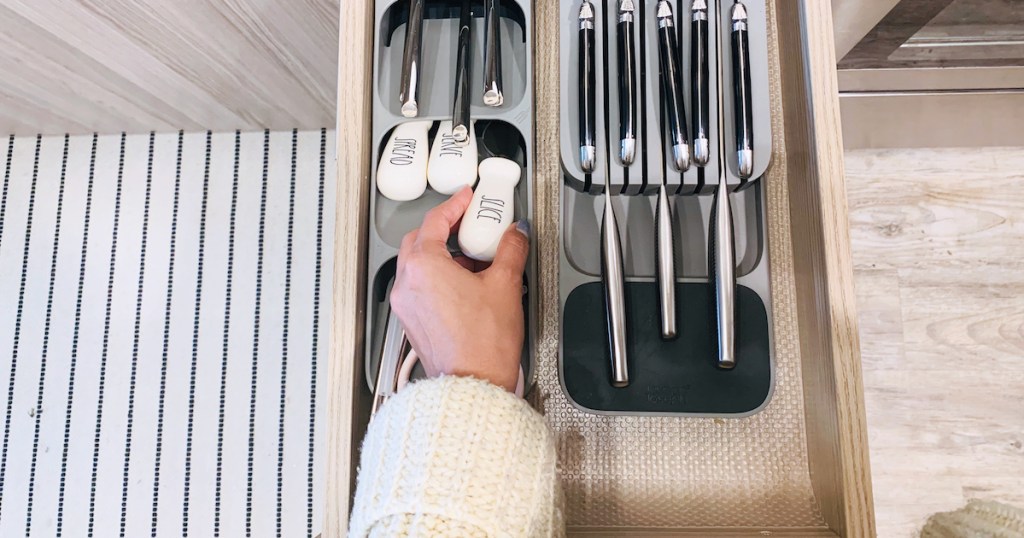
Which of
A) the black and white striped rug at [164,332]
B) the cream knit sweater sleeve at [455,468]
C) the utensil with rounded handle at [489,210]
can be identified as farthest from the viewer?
the black and white striped rug at [164,332]

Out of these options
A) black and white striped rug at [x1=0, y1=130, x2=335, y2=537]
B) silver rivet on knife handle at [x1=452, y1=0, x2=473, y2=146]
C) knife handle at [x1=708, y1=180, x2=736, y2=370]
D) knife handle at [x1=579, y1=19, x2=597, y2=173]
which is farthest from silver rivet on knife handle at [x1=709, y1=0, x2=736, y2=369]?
black and white striped rug at [x1=0, y1=130, x2=335, y2=537]

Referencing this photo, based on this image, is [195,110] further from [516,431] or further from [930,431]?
[930,431]

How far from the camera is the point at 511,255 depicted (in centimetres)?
46

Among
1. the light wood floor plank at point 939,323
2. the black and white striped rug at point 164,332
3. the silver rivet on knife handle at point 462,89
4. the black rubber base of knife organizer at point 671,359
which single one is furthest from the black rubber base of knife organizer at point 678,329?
the light wood floor plank at point 939,323

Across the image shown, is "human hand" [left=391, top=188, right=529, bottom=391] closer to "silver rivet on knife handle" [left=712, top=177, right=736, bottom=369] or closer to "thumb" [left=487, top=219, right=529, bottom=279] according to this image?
"thumb" [left=487, top=219, right=529, bottom=279]

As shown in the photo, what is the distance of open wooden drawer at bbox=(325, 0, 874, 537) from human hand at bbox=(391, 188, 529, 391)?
0.05 meters

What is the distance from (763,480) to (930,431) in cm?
79

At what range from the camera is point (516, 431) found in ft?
1.34

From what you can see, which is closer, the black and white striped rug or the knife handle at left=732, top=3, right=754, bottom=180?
the knife handle at left=732, top=3, right=754, bottom=180

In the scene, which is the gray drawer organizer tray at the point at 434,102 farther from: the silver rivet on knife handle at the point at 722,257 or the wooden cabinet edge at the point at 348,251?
the silver rivet on knife handle at the point at 722,257

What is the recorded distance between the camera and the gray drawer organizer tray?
494 mm

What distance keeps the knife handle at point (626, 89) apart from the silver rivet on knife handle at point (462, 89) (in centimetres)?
13

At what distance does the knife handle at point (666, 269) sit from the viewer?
18.3 inches

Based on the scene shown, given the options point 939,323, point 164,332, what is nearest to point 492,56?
point 164,332
